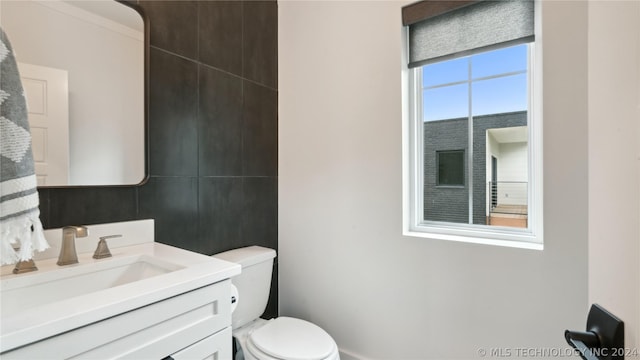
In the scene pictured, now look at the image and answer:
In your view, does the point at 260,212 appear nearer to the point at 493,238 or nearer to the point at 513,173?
the point at 493,238

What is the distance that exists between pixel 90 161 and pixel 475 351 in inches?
70.2

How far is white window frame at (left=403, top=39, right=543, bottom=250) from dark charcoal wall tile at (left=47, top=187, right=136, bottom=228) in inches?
49.5

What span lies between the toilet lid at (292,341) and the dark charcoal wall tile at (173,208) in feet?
1.71

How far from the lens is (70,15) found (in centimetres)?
107

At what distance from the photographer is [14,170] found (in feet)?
2.34

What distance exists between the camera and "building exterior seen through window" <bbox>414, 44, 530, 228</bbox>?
4.43 feet

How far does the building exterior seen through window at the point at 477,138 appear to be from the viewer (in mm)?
1350

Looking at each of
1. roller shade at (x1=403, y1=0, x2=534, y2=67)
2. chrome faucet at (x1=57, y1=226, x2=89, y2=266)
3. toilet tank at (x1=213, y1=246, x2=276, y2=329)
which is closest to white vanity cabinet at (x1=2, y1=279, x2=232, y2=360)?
chrome faucet at (x1=57, y1=226, x2=89, y2=266)

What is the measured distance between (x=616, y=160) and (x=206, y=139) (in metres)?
1.45

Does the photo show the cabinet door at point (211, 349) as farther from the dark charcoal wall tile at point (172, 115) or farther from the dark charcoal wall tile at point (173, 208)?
the dark charcoal wall tile at point (172, 115)

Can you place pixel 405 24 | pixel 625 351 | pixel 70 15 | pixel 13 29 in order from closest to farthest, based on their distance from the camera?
pixel 625 351, pixel 13 29, pixel 70 15, pixel 405 24

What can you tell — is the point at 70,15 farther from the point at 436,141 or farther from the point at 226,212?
the point at 436,141

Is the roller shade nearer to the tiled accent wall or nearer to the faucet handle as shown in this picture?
the tiled accent wall

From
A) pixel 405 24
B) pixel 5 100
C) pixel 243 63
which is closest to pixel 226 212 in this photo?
pixel 243 63
